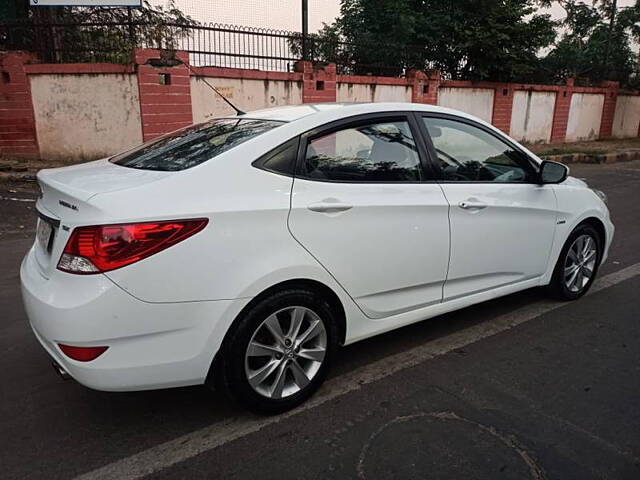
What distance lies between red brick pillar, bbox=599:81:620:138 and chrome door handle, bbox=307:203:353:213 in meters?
22.1

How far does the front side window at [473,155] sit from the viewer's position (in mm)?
3377

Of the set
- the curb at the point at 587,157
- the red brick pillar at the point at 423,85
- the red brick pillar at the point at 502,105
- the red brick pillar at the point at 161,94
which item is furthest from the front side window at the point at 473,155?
the red brick pillar at the point at 502,105

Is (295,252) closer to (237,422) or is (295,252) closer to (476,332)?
(237,422)

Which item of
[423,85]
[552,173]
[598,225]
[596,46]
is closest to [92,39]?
[423,85]

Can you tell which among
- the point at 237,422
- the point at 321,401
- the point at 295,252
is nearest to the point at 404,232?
the point at 295,252

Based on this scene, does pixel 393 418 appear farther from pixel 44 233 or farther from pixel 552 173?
pixel 552 173

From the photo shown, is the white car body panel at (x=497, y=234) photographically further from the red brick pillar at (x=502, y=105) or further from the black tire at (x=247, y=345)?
the red brick pillar at (x=502, y=105)

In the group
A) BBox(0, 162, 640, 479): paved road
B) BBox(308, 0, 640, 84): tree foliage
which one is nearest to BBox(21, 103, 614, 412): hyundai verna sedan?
BBox(0, 162, 640, 479): paved road

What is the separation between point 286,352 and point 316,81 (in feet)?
34.0

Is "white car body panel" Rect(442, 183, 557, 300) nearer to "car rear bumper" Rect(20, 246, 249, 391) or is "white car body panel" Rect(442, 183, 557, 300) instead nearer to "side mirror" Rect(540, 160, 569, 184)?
"side mirror" Rect(540, 160, 569, 184)

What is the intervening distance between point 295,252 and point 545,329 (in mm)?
2185

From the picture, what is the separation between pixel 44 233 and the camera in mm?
2674

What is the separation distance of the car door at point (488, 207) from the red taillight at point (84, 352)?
2079 millimetres

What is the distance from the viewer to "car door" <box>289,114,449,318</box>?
108 inches
